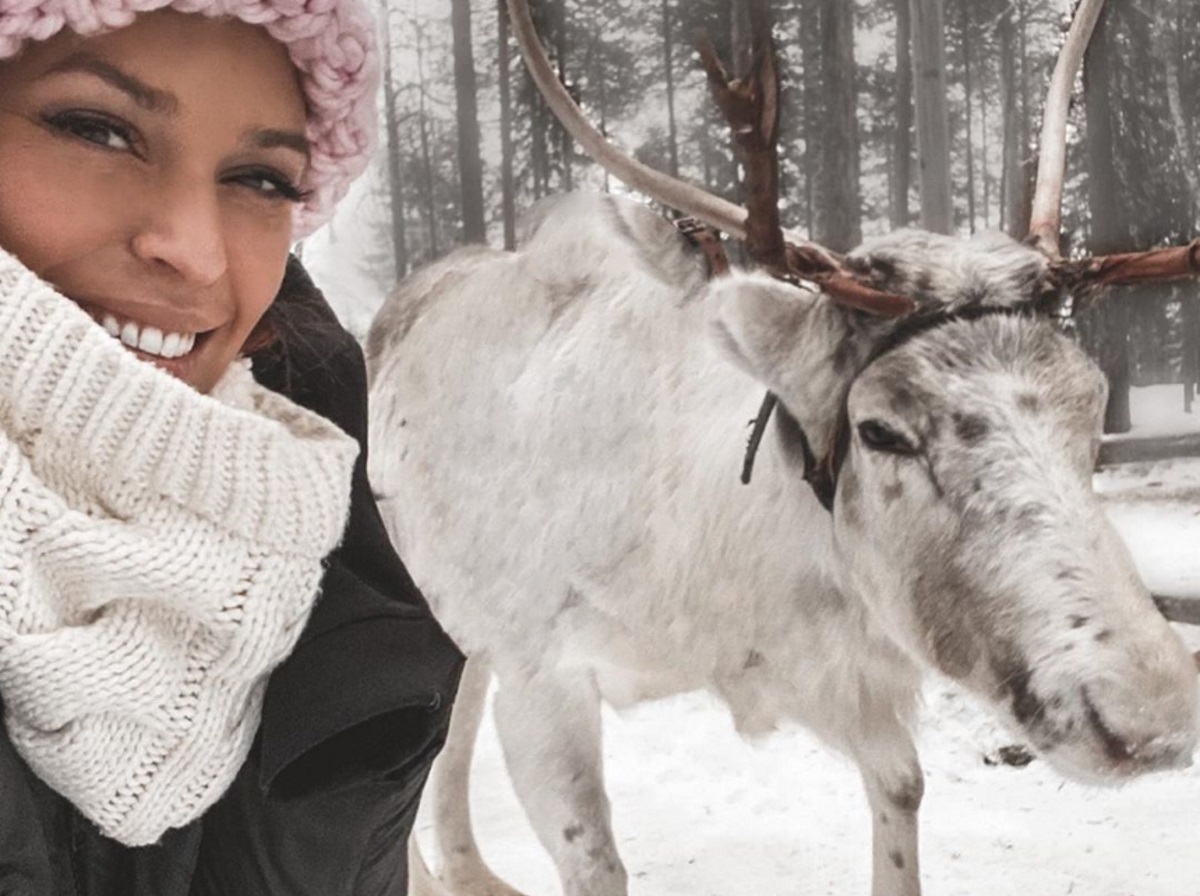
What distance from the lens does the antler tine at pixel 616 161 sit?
3.10 feet

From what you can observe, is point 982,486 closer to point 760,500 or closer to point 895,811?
point 760,500

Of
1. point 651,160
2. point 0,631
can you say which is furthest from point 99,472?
point 651,160

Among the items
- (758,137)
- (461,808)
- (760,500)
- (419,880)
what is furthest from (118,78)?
(461,808)

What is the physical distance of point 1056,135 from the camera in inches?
39.1

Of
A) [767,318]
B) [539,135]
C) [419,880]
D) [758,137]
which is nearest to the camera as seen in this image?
[758,137]

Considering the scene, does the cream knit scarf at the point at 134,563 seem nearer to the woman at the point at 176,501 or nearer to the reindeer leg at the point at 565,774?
the woman at the point at 176,501

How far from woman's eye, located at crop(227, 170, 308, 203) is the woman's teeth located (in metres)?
0.08

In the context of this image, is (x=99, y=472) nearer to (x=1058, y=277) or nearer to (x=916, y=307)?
(x=916, y=307)

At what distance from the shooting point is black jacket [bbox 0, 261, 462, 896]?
1.64 feet

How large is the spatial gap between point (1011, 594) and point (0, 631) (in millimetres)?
589

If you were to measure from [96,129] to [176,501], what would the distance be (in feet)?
0.53

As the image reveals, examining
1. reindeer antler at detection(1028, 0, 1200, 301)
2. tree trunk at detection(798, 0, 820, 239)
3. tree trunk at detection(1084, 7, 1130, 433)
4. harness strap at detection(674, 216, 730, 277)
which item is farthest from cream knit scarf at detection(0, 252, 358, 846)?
tree trunk at detection(1084, 7, 1130, 433)

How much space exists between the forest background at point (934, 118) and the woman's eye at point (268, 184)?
63 cm

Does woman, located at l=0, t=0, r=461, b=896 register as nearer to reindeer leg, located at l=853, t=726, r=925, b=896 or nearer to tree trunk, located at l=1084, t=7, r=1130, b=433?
reindeer leg, located at l=853, t=726, r=925, b=896
